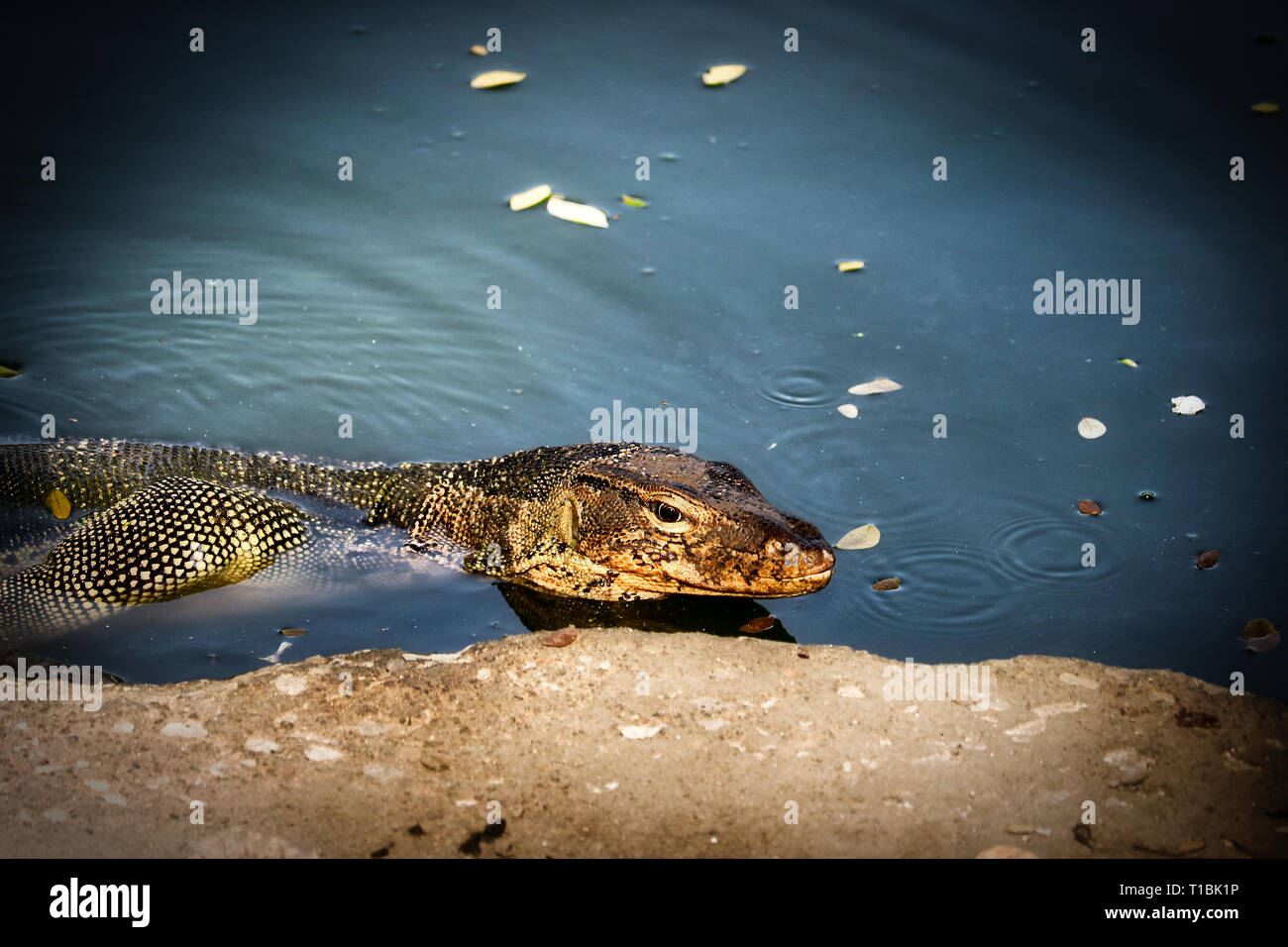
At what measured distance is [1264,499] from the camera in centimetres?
702

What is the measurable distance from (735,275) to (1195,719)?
5297 mm

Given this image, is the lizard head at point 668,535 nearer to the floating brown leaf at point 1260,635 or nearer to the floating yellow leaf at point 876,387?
the floating yellow leaf at point 876,387

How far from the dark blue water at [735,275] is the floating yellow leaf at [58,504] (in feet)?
2.63

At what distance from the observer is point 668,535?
19.6ft

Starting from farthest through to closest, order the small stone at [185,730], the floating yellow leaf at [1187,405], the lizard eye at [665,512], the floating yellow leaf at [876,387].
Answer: the floating yellow leaf at [876,387]
the floating yellow leaf at [1187,405]
the lizard eye at [665,512]
the small stone at [185,730]

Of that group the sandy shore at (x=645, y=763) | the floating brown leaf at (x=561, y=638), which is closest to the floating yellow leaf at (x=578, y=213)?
the floating brown leaf at (x=561, y=638)

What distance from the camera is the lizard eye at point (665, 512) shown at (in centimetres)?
597

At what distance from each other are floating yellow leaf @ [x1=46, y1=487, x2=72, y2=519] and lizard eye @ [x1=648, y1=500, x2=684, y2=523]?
3825 mm

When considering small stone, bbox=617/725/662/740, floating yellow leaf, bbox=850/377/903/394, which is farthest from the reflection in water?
floating yellow leaf, bbox=850/377/903/394

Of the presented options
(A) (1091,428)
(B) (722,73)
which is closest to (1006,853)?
(A) (1091,428)

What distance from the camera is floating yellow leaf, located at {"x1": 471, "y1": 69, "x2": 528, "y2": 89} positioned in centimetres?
1160

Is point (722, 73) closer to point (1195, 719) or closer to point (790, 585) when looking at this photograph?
point (790, 585)

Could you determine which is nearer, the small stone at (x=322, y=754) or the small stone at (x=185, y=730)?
the small stone at (x=322, y=754)
